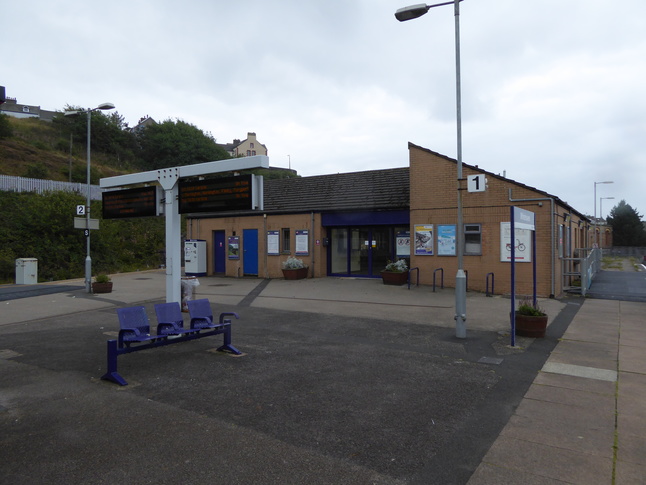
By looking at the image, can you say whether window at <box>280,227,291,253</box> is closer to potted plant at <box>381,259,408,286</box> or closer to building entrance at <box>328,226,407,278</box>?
building entrance at <box>328,226,407,278</box>

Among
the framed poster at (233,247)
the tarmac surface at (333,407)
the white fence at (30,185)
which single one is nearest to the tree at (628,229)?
the framed poster at (233,247)

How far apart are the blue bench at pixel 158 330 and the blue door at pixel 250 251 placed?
13.5 meters

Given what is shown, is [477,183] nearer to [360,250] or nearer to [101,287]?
[360,250]

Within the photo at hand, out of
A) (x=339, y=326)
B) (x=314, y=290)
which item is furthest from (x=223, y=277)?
(x=339, y=326)

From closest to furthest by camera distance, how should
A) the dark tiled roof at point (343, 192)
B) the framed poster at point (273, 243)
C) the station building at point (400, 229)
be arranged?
the station building at point (400, 229), the dark tiled roof at point (343, 192), the framed poster at point (273, 243)

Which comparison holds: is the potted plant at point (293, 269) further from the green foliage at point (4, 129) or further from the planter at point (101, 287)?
the green foliage at point (4, 129)

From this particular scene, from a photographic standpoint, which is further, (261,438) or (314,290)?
(314,290)

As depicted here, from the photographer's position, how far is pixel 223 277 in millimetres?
21547

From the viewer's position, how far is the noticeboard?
7.01 m

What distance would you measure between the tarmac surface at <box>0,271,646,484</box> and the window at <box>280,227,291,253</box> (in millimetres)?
10730

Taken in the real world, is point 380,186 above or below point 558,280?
above

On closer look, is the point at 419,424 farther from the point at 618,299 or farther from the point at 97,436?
the point at 618,299

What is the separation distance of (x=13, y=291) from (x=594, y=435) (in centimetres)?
1886

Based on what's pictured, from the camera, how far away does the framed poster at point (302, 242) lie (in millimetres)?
19594
